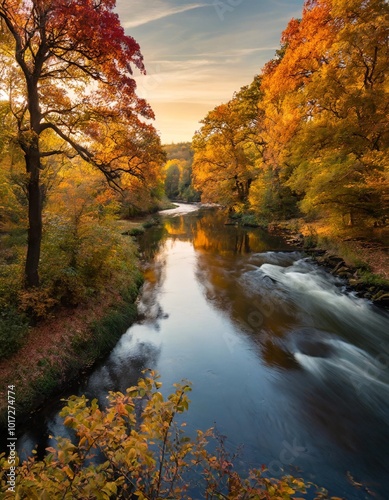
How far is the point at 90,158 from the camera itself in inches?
338

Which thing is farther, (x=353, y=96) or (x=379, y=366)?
(x=353, y=96)

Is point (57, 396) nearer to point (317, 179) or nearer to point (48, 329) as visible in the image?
point (48, 329)

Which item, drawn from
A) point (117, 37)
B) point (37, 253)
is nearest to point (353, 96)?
point (117, 37)

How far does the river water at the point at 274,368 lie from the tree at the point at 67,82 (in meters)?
4.66

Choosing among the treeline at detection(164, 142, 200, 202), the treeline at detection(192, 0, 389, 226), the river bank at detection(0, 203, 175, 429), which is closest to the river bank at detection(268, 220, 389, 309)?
the treeline at detection(192, 0, 389, 226)

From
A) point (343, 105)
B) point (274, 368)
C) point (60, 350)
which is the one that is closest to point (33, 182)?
point (60, 350)

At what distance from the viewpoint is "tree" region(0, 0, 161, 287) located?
7043 mm

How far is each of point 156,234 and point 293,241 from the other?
13.5 meters

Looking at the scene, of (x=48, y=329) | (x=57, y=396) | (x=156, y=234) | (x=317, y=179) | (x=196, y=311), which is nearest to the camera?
(x=57, y=396)

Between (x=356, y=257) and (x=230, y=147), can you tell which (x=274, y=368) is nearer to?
(x=356, y=257)

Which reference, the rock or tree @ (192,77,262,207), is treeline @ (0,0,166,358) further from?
tree @ (192,77,262,207)

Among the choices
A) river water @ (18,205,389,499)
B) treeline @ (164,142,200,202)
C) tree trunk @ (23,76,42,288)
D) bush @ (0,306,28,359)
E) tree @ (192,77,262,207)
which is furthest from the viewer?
treeline @ (164,142,200,202)

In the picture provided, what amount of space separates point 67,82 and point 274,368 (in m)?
10.7

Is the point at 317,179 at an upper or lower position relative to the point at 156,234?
upper
